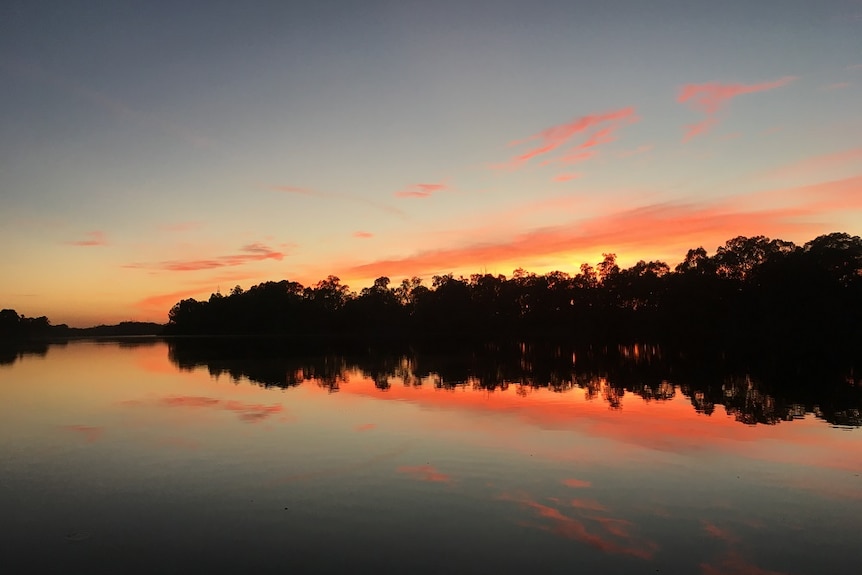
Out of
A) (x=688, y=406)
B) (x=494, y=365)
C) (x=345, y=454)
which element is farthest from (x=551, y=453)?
(x=494, y=365)

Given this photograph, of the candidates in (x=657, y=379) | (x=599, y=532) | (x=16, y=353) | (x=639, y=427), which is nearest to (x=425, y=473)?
(x=599, y=532)

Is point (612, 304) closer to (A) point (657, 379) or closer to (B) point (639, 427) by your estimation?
(A) point (657, 379)

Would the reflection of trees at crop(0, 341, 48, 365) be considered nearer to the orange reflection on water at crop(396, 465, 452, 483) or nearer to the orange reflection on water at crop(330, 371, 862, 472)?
the orange reflection on water at crop(330, 371, 862, 472)

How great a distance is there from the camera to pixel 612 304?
135250 millimetres

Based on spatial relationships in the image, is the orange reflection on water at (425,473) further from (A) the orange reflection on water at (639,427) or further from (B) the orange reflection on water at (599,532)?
(A) the orange reflection on water at (639,427)

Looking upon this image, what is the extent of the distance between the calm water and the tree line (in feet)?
209

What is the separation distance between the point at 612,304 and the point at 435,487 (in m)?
130

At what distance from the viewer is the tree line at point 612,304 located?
77.6m

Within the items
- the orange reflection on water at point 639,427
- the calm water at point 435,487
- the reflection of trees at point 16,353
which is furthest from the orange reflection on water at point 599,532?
the reflection of trees at point 16,353

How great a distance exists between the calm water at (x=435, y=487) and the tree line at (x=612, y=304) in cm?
6368

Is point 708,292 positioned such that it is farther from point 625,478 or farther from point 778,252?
point 625,478

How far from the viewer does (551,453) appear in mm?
15391

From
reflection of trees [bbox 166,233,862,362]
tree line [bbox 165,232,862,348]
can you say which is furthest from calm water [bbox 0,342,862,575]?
tree line [bbox 165,232,862,348]

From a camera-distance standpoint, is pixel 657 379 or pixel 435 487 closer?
pixel 435 487
